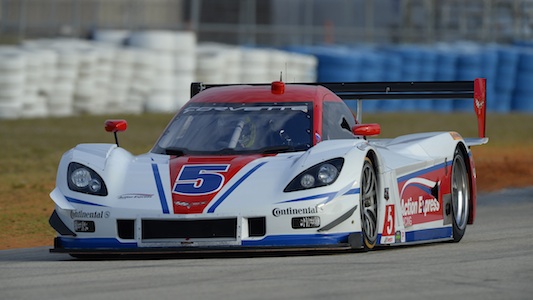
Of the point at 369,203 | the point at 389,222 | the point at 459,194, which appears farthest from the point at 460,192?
the point at 369,203

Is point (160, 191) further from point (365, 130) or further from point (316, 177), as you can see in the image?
point (365, 130)

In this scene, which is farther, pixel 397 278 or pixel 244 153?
pixel 244 153

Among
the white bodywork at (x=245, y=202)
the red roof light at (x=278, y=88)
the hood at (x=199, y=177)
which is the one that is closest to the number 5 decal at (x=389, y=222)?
the white bodywork at (x=245, y=202)

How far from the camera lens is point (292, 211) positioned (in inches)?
321

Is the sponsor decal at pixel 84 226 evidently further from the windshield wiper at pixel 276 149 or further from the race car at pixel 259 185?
the windshield wiper at pixel 276 149

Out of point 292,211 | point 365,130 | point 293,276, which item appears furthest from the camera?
point 365,130

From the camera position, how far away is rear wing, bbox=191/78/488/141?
429 inches

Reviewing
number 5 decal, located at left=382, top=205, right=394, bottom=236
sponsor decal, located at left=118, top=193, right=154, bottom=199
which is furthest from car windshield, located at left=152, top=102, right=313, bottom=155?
sponsor decal, located at left=118, top=193, right=154, bottom=199

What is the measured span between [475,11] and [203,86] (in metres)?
32.4

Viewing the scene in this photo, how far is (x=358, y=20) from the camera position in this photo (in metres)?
39.1

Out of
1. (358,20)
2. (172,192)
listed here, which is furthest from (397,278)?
(358,20)

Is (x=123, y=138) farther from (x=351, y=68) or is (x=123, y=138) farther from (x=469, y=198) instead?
(x=469, y=198)

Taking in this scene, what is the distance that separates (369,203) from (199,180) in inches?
47.6

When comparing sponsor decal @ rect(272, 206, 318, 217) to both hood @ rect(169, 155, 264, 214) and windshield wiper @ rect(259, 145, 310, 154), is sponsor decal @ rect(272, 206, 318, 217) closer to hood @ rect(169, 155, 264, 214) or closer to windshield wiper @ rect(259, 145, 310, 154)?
hood @ rect(169, 155, 264, 214)
